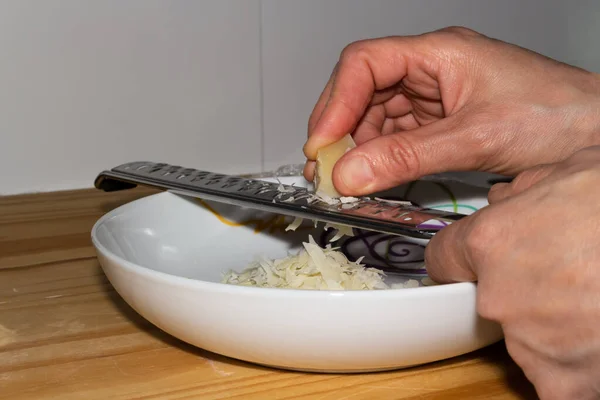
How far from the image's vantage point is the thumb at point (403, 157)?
74 cm

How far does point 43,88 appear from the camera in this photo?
1.24 meters

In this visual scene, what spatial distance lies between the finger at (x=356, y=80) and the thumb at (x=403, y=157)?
108 millimetres

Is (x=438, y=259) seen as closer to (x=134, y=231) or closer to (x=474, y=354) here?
(x=474, y=354)

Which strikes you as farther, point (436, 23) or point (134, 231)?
point (436, 23)

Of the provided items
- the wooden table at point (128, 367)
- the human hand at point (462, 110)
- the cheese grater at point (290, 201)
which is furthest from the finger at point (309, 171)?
the wooden table at point (128, 367)

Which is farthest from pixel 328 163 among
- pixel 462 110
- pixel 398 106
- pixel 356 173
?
pixel 398 106

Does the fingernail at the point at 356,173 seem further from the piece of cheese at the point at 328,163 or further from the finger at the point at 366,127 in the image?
the finger at the point at 366,127

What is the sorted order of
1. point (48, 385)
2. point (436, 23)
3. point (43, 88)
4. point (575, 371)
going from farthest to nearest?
point (436, 23), point (43, 88), point (48, 385), point (575, 371)

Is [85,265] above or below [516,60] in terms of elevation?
below

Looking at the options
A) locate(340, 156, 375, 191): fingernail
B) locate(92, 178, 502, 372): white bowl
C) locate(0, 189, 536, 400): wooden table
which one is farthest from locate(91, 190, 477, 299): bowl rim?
locate(340, 156, 375, 191): fingernail

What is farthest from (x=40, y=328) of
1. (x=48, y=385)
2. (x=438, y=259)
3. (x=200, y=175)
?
(x=438, y=259)

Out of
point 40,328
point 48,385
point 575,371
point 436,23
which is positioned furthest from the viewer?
point 436,23

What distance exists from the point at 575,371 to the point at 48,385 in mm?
411

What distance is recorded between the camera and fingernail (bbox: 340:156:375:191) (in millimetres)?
739
